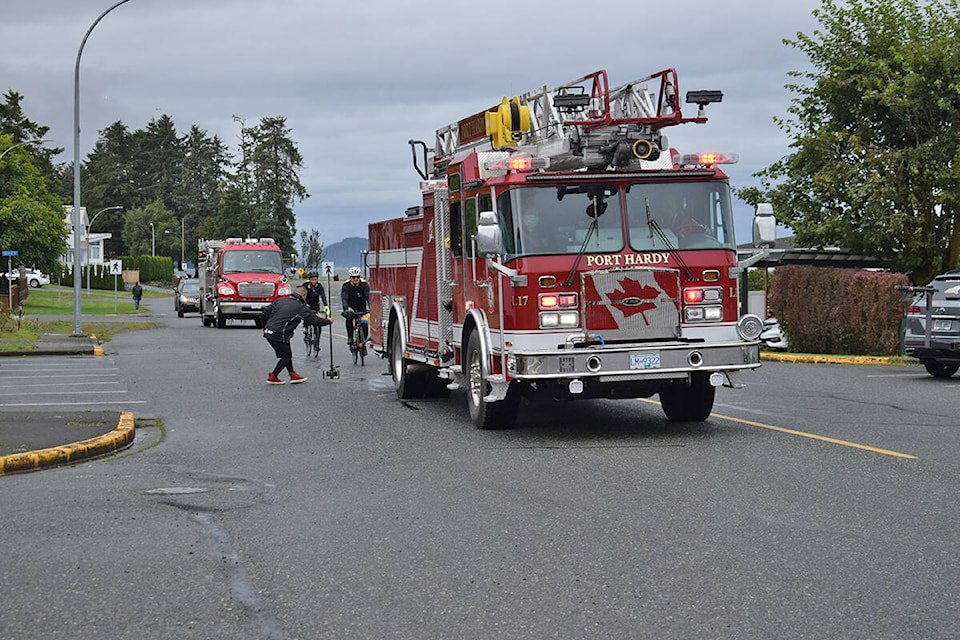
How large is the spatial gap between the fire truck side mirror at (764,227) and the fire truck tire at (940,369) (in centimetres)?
906

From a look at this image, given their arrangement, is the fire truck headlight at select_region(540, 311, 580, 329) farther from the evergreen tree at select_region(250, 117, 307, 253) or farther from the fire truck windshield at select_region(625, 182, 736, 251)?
the evergreen tree at select_region(250, 117, 307, 253)

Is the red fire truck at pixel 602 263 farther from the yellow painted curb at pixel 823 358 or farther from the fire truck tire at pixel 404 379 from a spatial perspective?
the yellow painted curb at pixel 823 358

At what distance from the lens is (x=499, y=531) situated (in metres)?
8.09

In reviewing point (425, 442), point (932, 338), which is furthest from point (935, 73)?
point (425, 442)

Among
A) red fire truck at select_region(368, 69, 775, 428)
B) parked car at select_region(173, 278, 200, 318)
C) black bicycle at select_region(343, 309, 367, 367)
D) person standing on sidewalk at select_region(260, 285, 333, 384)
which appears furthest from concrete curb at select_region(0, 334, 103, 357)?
parked car at select_region(173, 278, 200, 318)

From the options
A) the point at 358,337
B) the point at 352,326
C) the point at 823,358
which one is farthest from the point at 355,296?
the point at 823,358

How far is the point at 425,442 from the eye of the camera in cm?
1274

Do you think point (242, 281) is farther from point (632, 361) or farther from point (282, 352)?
point (632, 361)

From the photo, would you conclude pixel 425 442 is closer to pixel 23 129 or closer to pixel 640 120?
pixel 640 120

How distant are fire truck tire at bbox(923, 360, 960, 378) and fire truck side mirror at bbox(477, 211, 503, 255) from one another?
1091 cm

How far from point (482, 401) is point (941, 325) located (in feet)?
31.9

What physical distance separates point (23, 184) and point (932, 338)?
53.6 meters

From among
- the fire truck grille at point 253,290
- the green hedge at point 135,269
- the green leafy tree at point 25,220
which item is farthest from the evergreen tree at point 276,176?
the fire truck grille at point 253,290

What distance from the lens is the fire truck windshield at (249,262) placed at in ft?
140
